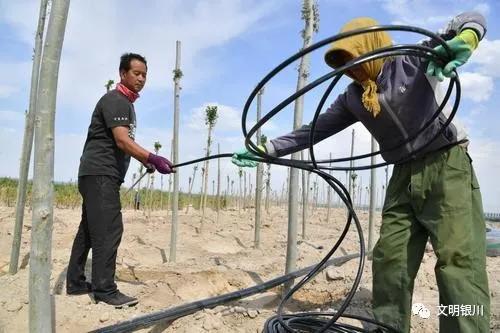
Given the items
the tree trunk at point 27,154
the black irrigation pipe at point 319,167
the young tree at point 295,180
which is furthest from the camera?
the young tree at point 295,180

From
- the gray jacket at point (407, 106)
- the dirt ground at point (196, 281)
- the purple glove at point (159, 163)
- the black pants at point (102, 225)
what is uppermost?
the gray jacket at point (407, 106)

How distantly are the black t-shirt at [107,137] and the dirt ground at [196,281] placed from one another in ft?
2.79

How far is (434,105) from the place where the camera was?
2189 mm

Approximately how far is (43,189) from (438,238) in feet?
5.76

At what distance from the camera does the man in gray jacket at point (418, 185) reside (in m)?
2.06

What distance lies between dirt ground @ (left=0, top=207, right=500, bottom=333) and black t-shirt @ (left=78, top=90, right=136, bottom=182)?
0.85 meters

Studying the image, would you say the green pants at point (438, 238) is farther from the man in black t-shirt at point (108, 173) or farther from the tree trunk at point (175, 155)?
the tree trunk at point (175, 155)

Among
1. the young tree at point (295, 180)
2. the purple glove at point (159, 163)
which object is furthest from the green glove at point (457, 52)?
→ the young tree at point (295, 180)

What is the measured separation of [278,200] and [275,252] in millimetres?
16958

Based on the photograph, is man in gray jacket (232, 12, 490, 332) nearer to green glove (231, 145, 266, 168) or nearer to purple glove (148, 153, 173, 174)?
green glove (231, 145, 266, 168)

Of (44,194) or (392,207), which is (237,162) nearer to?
(392,207)

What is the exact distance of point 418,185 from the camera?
227cm

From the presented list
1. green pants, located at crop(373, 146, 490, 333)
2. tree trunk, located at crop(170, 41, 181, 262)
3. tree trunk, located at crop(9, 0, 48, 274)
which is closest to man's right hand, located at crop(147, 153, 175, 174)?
green pants, located at crop(373, 146, 490, 333)

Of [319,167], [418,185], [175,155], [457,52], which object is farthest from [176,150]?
[457,52]
